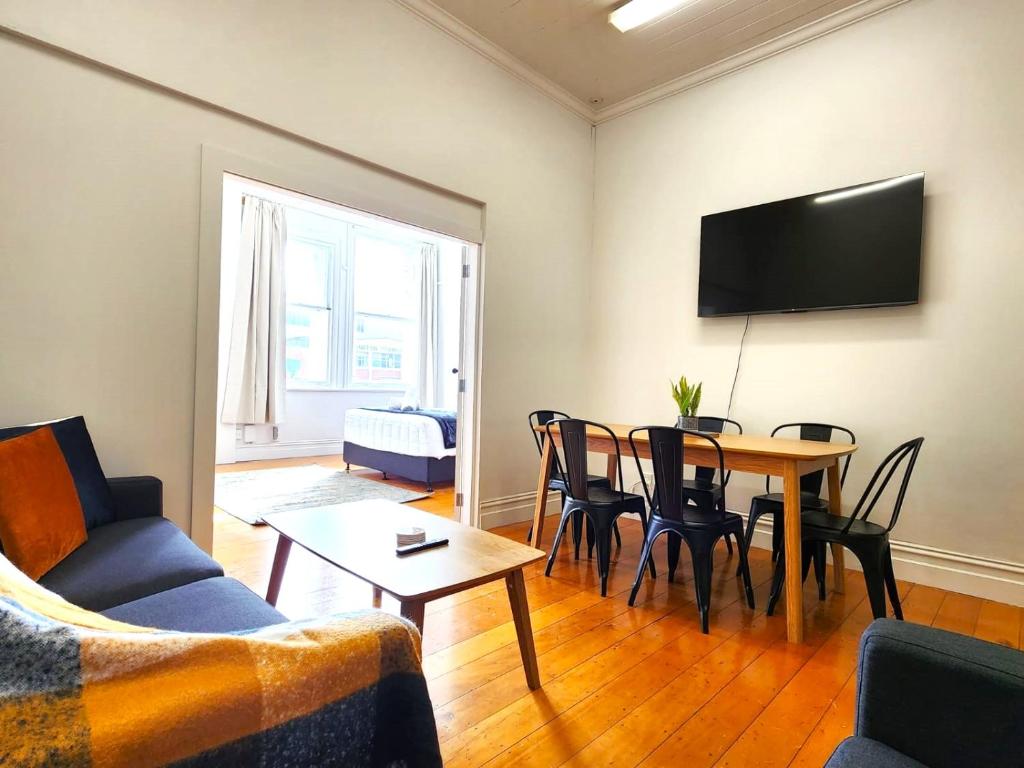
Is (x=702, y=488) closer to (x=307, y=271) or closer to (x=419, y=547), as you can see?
(x=419, y=547)

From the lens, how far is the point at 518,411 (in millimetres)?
4023

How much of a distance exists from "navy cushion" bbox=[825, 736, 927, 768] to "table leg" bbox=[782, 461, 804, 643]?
1.41 m

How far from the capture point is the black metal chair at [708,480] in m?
3.14

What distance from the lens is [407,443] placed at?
5117 millimetres

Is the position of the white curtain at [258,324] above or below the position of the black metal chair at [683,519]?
above

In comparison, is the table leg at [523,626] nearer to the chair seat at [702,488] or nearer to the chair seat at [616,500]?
the chair seat at [616,500]

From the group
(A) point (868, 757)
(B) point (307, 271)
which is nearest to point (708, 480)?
(A) point (868, 757)

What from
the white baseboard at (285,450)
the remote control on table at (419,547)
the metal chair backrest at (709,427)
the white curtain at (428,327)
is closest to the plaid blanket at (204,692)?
the remote control on table at (419,547)

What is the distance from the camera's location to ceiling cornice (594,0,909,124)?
10.6 feet

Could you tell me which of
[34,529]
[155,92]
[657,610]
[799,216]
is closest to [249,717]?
[34,529]

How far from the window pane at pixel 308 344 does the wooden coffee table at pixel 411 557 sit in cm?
507

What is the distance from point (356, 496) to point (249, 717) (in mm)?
4267

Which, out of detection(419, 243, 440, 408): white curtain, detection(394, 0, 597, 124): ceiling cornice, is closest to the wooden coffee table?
detection(394, 0, 597, 124): ceiling cornice

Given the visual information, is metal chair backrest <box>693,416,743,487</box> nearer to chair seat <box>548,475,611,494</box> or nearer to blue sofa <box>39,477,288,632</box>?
chair seat <box>548,475,611,494</box>
